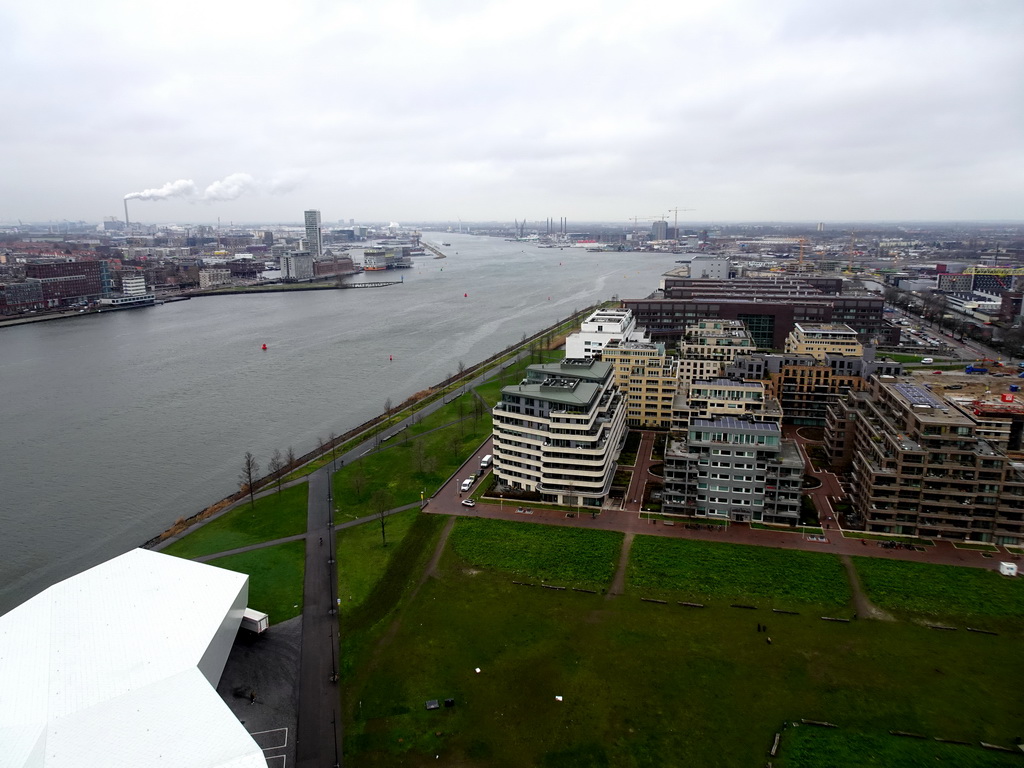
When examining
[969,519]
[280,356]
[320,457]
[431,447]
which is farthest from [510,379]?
[969,519]

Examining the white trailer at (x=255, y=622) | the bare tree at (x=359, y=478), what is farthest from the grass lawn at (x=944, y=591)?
the bare tree at (x=359, y=478)

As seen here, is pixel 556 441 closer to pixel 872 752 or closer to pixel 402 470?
pixel 402 470

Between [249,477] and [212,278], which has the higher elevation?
[212,278]

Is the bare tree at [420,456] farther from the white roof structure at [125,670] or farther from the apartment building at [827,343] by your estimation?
the apartment building at [827,343]

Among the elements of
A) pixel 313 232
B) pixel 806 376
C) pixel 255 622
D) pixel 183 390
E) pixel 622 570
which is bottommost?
pixel 622 570

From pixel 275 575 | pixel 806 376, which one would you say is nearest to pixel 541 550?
pixel 275 575

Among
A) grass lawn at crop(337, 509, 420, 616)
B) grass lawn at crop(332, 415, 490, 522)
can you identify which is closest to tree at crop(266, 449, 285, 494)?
grass lawn at crop(332, 415, 490, 522)

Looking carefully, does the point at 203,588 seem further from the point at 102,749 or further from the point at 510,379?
the point at 510,379
